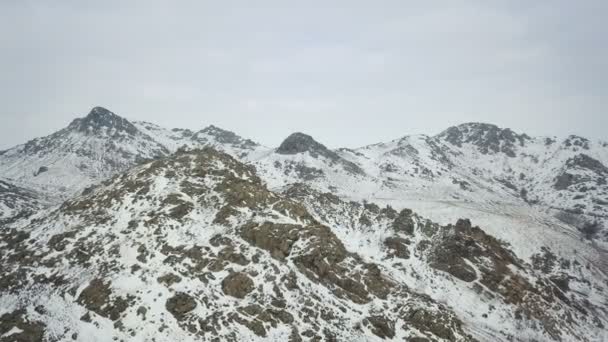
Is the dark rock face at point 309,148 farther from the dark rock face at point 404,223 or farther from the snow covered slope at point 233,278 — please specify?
the snow covered slope at point 233,278

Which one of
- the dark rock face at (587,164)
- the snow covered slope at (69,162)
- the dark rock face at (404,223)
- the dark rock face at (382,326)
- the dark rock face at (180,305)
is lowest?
the snow covered slope at (69,162)

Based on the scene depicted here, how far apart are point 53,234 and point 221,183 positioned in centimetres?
1813

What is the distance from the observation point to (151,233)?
1630 inches

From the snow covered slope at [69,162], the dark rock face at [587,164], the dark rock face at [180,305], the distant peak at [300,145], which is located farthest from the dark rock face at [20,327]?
the dark rock face at [587,164]

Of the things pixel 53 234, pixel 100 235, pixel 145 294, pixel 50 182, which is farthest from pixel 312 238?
pixel 50 182

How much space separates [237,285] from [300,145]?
5375 inches

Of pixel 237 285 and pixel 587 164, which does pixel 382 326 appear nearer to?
pixel 237 285

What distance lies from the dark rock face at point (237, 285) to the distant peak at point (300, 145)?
430 ft

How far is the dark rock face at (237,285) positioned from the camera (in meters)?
35.4

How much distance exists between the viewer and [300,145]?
561ft

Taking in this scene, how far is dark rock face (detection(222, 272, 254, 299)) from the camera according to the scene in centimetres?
3538

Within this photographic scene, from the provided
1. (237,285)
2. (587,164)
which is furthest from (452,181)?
(237,285)

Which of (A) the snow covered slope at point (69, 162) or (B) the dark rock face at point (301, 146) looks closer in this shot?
(A) the snow covered slope at point (69, 162)

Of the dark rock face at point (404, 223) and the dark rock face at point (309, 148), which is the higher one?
the dark rock face at point (309, 148)
